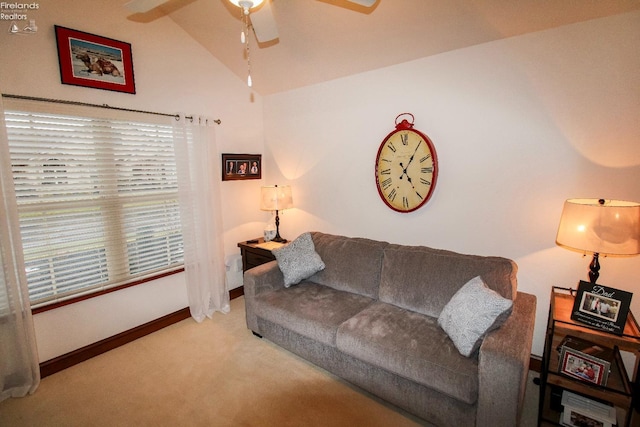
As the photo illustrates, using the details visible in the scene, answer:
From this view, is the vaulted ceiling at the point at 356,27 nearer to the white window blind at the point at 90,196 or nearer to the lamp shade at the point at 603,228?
the white window blind at the point at 90,196

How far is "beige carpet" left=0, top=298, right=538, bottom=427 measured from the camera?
6.31 feet

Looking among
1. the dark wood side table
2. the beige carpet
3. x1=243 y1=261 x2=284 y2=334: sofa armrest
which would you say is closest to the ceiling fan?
x1=243 y1=261 x2=284 y2=334: sofa armrest

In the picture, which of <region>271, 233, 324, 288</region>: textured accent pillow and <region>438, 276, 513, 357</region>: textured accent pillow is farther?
<region>271, 233, 324, 288</region>: textured accent pillow

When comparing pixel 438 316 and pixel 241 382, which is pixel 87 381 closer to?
pixel 241 382

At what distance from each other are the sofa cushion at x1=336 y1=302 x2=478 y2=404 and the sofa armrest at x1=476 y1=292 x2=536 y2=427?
0.22 feet

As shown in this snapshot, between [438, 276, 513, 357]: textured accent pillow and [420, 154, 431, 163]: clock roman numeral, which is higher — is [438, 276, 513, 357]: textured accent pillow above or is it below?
below

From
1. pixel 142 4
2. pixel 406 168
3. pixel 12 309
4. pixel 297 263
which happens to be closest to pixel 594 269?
pixel 406 168

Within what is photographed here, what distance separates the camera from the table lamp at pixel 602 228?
159cm

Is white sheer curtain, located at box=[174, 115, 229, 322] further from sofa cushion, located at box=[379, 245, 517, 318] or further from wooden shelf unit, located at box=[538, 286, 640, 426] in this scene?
wooden shelf unit, located at box=[538, 286, 640, 426]

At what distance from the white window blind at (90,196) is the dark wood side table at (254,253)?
2.58 ft

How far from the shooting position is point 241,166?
359cm

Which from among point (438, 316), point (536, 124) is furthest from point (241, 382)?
point (536, 124)

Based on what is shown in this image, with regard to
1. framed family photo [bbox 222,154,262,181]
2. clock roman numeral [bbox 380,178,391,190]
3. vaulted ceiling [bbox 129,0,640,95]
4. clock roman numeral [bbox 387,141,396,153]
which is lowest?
clock roman numeral [bbox 380,178,391,190]
